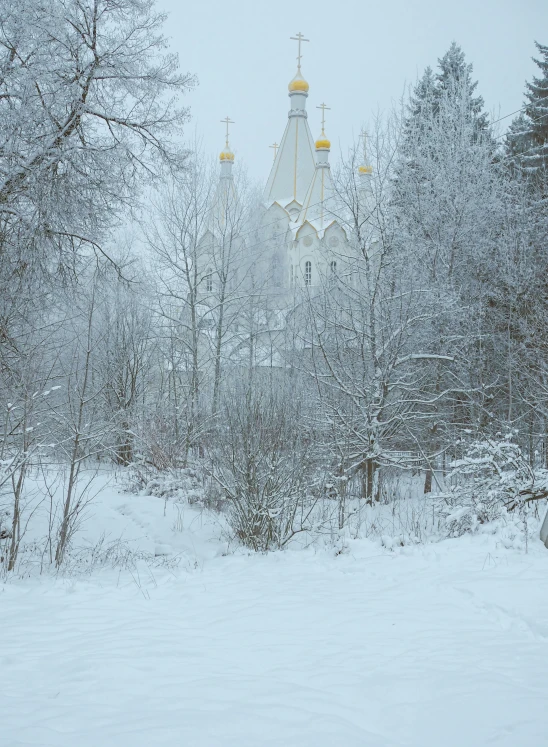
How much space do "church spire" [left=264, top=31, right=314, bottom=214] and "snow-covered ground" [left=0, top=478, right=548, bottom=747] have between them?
3358cm

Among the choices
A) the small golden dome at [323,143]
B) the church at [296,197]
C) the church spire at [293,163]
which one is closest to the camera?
the church at [296,197]

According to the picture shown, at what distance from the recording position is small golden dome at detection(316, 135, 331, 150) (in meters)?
36.9

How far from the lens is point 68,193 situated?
859cm

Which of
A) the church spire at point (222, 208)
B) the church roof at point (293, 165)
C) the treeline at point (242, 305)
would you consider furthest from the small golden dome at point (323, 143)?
the church spire at point (222, 208)

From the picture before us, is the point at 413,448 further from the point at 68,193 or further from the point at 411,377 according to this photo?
the point at 68,193

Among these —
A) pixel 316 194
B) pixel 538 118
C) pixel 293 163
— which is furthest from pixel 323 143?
pixel 538 118

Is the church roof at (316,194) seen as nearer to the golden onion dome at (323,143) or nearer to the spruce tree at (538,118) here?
the golden onion dome at (323,143)

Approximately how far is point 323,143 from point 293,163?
9.39 feet

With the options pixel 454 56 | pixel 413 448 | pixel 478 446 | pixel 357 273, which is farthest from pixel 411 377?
pixel 454 56

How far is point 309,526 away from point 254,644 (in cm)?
449

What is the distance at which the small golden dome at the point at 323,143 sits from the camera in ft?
121

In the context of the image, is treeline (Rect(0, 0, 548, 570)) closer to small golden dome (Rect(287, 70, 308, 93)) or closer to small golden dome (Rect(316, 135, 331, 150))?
small golden dome (Rect(316, 135, 331, 150))

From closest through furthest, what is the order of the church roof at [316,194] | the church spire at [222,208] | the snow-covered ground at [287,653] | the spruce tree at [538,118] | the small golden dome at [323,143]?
the snow-covered ground at [287,653]
the spruce tree at [538,118]
the church spire at [222,208]
the church roof at [316,194]
the small golden dome at [323,143]

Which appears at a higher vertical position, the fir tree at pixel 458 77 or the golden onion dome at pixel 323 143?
the golden onion dome at pixel 323 143
